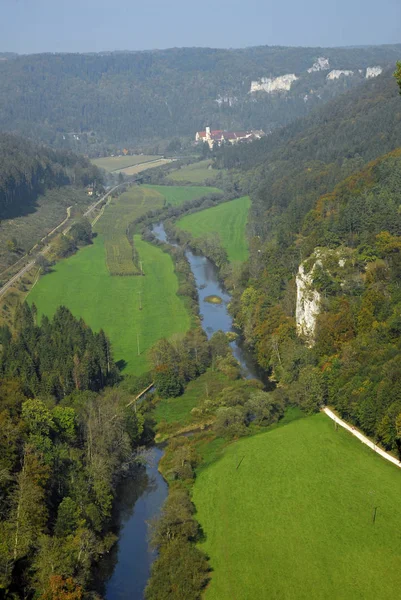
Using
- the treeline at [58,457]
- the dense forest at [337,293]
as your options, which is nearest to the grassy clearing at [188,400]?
the treeline at [58,457]

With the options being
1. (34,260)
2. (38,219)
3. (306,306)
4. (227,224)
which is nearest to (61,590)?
(306,306)

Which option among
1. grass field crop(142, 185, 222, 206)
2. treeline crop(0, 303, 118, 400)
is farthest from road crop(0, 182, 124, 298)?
treeline crop(0, 303, 118, 400)

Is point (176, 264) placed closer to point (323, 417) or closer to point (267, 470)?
point (323, 417)

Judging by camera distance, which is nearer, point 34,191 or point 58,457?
point 58,457

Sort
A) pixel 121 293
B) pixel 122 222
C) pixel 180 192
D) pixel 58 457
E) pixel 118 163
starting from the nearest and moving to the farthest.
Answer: pixel 58 457, pixel 121 293, pixel 122 222, pixel 180 192, pixel 118 163

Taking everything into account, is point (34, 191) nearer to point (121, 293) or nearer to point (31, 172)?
point (31, 172)

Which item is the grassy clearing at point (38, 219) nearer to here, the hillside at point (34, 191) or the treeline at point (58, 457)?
the hillside at point (34, 191)

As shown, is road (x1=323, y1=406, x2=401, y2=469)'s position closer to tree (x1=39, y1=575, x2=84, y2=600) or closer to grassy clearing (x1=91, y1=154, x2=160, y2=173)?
tree (x1=39, y1=575, x2=84, y2=600)
